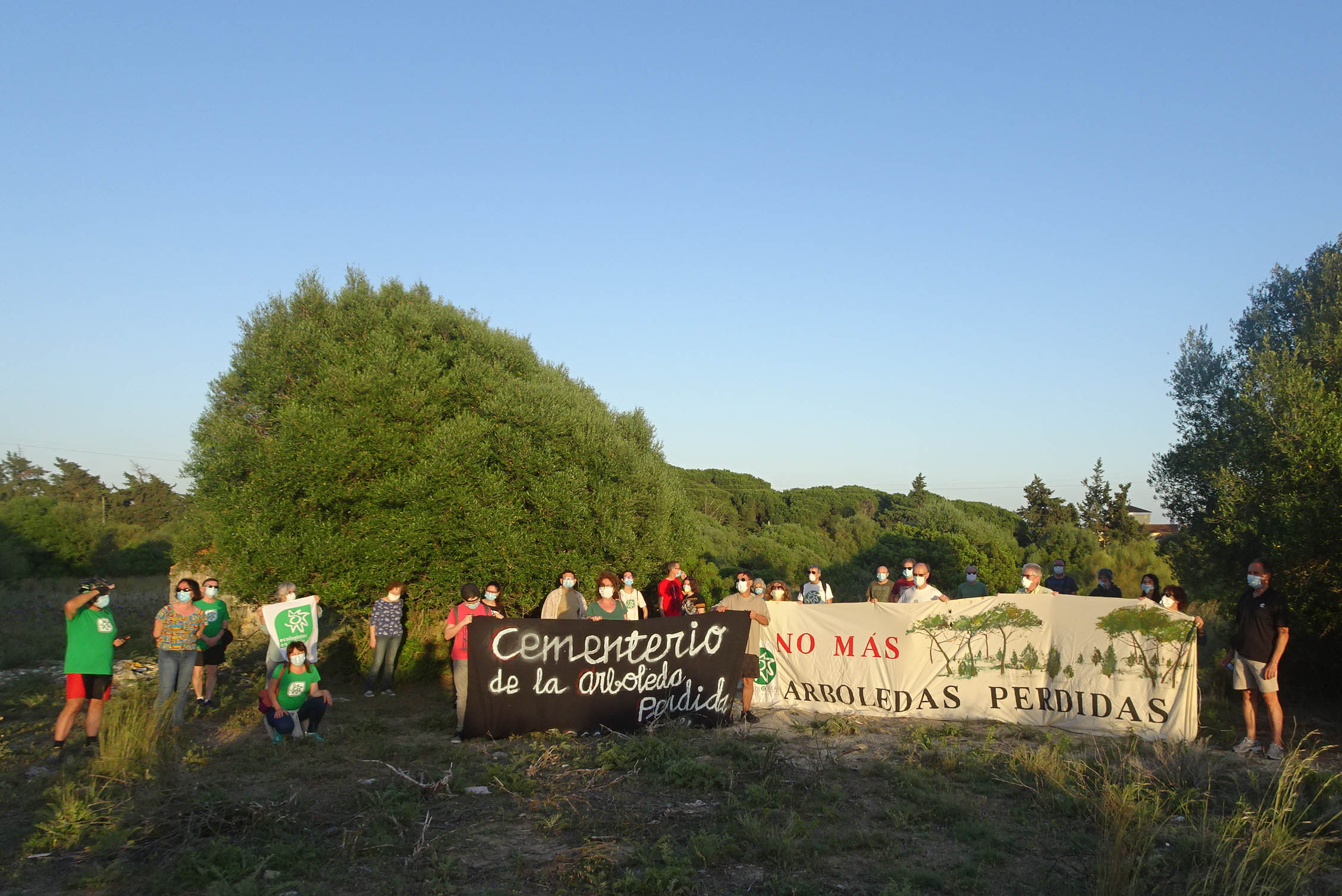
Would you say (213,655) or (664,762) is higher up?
(213,655)

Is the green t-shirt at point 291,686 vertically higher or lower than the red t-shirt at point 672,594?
lower

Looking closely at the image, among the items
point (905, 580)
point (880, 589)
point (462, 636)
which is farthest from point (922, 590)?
point (462, 636)

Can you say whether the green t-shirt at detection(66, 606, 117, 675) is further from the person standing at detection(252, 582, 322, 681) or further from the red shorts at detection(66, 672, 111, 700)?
the person standing at detection(252, 582, 322, 681)

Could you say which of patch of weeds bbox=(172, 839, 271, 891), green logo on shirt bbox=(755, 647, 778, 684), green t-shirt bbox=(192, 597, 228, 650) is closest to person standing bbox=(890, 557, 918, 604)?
green logo on shirt bbox=(755, 647, 778, 684)

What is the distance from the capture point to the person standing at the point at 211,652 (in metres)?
10.3

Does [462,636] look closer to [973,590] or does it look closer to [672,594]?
[672,594]

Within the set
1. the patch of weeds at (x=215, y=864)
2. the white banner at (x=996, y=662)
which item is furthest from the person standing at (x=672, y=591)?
the patch of weeds at (x=215, y=864)

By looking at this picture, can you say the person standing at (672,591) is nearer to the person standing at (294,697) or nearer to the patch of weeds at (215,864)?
the person standing at (294,697)

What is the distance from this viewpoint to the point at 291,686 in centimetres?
858

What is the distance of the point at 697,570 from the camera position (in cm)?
1609

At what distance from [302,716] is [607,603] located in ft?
11.2

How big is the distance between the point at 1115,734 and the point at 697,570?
28.5 feet

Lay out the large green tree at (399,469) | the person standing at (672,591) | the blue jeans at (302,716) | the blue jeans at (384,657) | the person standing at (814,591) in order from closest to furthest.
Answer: the blue jeans at (302,716), the person standing at (672,591), the blue jeans at (384,657), the person standing at (814,591), the large green tree at (399,469)

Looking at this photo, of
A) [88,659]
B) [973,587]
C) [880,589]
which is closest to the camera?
[88,659]
